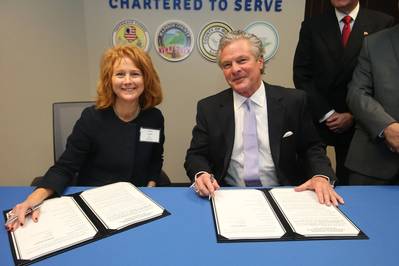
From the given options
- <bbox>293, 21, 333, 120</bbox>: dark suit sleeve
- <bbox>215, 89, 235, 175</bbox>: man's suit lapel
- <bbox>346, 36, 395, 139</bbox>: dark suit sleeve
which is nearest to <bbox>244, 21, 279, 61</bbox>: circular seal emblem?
<bbox>293, 21, 333, 120</bbox>: dark suit sleeve

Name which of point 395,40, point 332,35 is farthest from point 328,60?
point 395,40

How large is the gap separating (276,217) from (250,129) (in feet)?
1.99

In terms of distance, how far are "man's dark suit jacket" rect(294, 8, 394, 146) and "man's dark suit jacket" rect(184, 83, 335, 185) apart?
1.62 feet

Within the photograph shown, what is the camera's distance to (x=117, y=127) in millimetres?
1896

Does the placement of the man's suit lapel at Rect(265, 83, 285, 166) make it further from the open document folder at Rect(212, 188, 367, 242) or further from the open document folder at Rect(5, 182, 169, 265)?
the open document folder at Rect(5, 182, 169, 265)

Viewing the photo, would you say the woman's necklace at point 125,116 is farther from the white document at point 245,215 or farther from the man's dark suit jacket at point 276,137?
the white document at point 245,215

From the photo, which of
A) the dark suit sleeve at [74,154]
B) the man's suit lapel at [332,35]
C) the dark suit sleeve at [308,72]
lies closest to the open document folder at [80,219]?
the dark suit sleeve at [74,154]

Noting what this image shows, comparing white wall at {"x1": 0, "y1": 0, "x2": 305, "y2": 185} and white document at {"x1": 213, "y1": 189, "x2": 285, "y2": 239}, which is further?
white wall at {"x1": 0, "y1": 0, "x2": 305, "y2": 185}

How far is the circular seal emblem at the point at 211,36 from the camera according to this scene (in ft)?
10.2

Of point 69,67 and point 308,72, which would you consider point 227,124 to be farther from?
point 69,67

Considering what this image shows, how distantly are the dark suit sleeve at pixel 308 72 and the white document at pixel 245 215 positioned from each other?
40.6 inches

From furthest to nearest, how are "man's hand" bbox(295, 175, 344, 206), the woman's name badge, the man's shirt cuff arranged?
the man's shirt cuff
the woman's name badge
"man's hand" bbox(295, 175, 344, 206)

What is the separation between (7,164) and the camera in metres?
2.82

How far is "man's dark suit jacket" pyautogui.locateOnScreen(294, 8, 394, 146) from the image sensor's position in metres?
2.19
